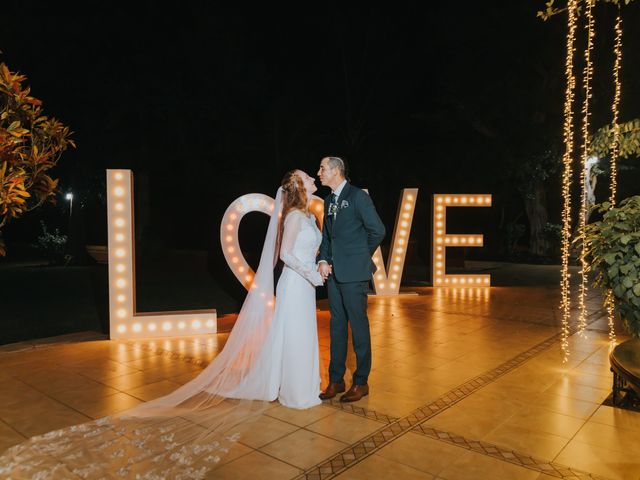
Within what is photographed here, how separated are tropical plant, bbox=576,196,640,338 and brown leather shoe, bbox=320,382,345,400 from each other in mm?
2321

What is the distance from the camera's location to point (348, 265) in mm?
4559

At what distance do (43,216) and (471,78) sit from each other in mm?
23361

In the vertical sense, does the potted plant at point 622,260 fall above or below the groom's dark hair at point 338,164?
below

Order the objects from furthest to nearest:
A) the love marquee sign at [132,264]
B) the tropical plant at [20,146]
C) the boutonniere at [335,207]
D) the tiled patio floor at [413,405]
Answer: the love marquee sign at [132,264]
the boutonniere at [335,207]
the tropical plant at [20,146]
the tiled patio floor at [413,405]

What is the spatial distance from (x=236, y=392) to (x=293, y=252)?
137 cm

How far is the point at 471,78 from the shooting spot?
17.9 m

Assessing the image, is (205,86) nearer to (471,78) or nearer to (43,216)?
(471,78)

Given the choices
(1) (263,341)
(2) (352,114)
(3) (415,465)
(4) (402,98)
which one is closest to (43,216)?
(2) (352,114)

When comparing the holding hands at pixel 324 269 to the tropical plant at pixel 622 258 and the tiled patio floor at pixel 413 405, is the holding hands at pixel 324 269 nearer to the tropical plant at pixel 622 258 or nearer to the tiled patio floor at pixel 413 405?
the tiled patio floor at pixel 413 405

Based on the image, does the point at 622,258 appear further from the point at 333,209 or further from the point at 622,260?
the point at 333,209

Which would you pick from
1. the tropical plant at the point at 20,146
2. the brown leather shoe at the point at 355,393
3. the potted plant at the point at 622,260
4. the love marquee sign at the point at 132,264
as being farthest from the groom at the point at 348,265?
the love marquee sign at the point at 132,264

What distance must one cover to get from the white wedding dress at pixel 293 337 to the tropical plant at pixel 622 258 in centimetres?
219

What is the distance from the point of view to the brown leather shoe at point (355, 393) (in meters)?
4.60

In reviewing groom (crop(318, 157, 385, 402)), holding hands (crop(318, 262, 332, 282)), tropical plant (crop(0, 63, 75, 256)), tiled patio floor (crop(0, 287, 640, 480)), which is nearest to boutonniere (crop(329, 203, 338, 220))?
groom (crop(318, 157, 385, 402))
